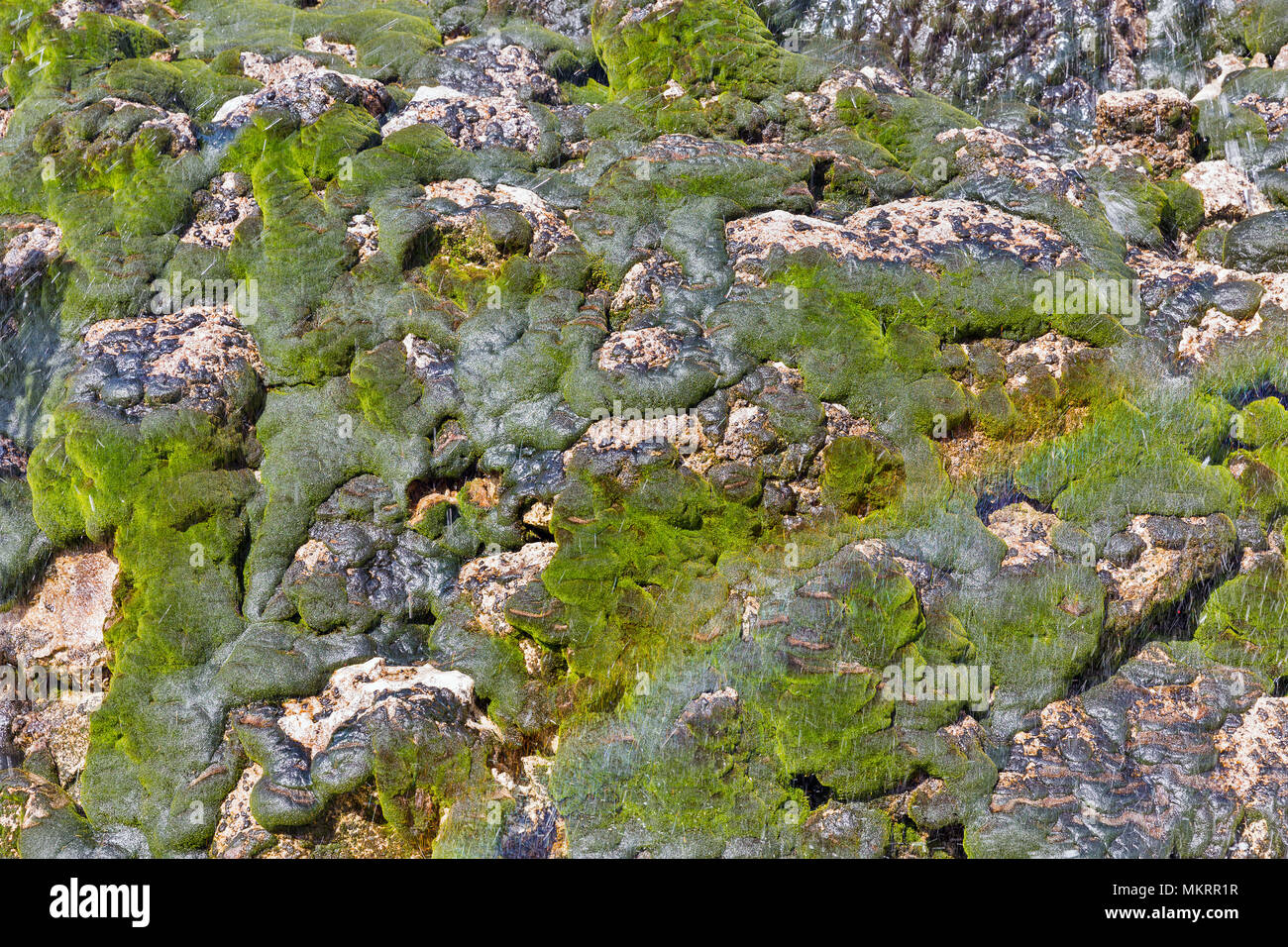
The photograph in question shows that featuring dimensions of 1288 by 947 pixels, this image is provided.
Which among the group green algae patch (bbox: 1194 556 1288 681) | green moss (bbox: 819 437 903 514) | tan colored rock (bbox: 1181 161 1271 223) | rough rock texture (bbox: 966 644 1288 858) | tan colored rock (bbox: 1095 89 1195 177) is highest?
tan colored rock (bbox: 1095 89 1195 177)

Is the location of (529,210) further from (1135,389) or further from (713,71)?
(1135,389)

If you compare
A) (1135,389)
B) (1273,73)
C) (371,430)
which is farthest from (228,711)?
(1273,73)

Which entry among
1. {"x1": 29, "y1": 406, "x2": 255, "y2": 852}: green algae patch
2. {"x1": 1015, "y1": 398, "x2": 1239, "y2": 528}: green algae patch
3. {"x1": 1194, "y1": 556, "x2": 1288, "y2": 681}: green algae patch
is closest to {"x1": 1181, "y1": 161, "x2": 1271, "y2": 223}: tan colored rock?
{"x1": 1015, "y1": 398, "x2": 1239, "y2": 528}: green algae patch

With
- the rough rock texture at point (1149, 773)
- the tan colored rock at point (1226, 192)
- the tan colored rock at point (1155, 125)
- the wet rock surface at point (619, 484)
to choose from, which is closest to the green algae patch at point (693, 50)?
the wet rock surface at point (619, 484)

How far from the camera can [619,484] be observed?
18.6 feet

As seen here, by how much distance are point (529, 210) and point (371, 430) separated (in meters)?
2.02

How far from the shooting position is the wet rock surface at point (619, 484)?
202 inches

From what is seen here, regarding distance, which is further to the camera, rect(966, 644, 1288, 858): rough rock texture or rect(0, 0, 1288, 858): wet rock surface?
rect(0, 0, 1288, 858): wet rock surface

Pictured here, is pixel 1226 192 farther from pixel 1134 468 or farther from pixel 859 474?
pixel 859 474

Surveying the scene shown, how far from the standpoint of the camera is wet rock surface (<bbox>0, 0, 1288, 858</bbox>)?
512cm

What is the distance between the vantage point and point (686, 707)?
17.3ft

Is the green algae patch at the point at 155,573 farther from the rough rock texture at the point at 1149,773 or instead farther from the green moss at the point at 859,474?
the rough rock texture at the point at 1149,773

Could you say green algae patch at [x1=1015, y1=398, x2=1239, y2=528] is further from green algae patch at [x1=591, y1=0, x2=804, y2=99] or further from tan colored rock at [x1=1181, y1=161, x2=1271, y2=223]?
green algae patch at [x1=591, y1=0, x2=804, y2=99]

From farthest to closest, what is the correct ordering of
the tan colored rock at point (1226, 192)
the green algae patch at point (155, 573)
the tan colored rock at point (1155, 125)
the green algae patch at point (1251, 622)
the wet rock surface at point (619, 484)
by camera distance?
the tan colored rock at point (1155, 125) → the tan colored rock at point (1226, 192) → the green algae patch at point (1251, 622) → the green algae patch at point (155, 573) → the wet rock surface at point (619, 484)
